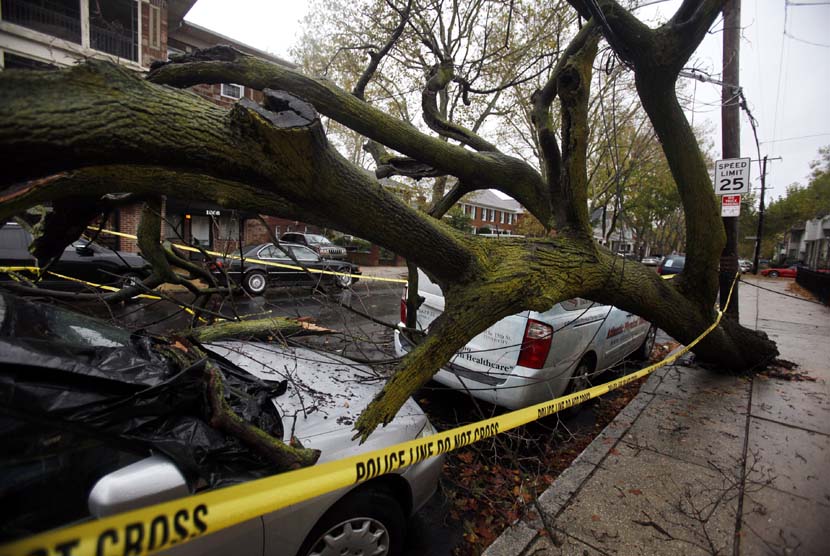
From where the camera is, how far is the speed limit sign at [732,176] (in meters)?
6.48

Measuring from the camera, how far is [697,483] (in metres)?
3.01

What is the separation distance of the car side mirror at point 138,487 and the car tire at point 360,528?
0.68m

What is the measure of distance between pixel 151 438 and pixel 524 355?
10.2 feet

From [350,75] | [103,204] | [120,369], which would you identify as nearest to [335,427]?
[120,369]

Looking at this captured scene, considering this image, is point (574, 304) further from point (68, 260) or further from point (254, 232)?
point (254, 232)

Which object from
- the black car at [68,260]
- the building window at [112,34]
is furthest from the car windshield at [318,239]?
the building window at [112,34]

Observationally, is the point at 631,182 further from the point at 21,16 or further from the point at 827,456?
the point at 21,16

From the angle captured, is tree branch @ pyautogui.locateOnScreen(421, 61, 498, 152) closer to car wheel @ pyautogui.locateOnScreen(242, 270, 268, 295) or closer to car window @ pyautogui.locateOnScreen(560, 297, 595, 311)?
car window @ pyautogui.locateOnScreen(560, 297, 595, 311)

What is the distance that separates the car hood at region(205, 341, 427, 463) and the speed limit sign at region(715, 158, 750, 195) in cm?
673

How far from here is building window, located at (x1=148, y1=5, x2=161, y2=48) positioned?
13.7 meters

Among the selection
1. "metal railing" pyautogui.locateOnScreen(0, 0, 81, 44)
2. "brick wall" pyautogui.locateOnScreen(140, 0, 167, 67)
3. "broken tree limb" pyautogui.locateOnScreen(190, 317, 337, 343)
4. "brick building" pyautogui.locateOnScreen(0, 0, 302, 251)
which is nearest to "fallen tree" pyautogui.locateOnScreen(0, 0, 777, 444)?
"broken tree limb" pyautogui.locateOnScreen(190, 317, 337, 343)

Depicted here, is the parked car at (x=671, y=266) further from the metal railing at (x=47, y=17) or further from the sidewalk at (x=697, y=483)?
the metal railing at (x=47, y=17)

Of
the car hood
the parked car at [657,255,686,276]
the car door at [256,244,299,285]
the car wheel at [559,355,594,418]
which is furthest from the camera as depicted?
the parked car at [657,255,686,276]

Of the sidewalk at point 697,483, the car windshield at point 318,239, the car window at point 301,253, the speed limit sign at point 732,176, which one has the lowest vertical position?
the sidewalk at point 697,483
